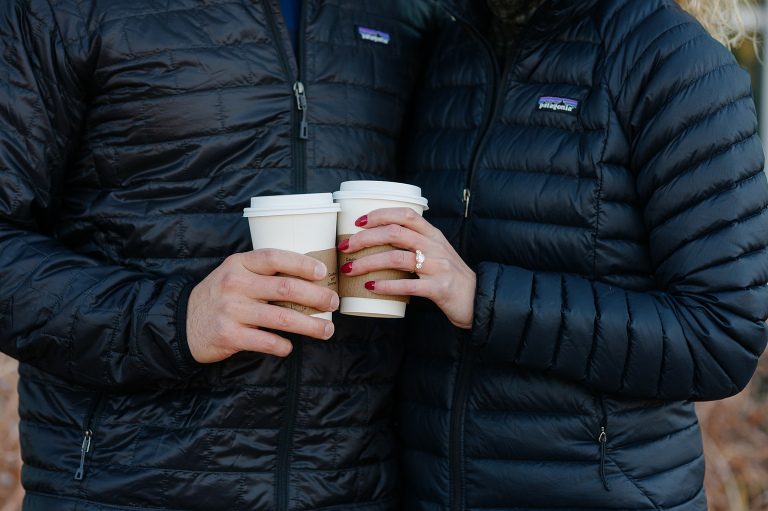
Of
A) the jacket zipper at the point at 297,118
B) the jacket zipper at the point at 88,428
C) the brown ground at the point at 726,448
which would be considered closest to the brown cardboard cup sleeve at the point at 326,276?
the jacket zipper at the point at 297,118

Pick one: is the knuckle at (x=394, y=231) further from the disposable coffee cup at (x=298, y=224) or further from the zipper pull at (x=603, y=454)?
the zipper pull at (x=603, y=454)

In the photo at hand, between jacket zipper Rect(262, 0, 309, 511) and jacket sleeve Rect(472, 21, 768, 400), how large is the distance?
504 millimetres

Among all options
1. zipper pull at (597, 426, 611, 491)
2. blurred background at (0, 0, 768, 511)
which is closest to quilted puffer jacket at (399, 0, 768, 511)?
zipper pull at (597, 426, 611, 491)

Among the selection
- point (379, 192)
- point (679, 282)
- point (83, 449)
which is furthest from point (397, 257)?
point (83, 449)

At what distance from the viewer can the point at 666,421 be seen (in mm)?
1957

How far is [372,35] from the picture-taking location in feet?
7.11

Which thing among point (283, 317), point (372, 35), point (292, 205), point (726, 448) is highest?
point (372, 35)

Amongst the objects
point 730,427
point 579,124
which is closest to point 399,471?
point 579,124

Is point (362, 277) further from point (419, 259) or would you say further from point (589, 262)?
point (589, 262)

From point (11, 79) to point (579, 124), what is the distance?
1.44 metres

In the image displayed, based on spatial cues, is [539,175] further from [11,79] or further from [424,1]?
[11,79]

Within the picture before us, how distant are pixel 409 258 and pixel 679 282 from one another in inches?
27.3

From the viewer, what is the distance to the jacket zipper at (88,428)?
1838 mm

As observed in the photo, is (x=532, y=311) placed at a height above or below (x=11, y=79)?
below
